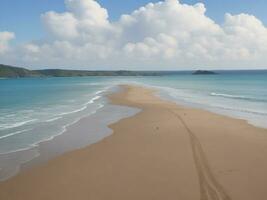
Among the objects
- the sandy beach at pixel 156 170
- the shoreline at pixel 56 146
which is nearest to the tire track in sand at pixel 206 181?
the sandy beach at pixel 156 170

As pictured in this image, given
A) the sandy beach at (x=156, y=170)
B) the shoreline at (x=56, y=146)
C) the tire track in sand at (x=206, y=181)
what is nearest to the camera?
the tire track in sand at (x=206, y=181)

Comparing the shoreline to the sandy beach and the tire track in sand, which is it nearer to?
the sandy beach

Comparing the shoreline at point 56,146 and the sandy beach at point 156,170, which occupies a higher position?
the sandy beach at point 156,170

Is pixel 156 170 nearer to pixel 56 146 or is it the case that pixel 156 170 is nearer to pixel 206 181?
pixel 206 181

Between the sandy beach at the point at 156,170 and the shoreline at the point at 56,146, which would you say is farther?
the shoreline at the point at 56,146

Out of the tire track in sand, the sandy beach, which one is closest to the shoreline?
the sandy beach

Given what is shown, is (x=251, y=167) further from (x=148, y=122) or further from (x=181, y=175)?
(x=148, y=122)

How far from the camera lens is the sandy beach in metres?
9.06

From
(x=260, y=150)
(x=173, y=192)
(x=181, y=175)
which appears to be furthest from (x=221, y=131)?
(x=173, y=192)

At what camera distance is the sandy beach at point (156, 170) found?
906cm

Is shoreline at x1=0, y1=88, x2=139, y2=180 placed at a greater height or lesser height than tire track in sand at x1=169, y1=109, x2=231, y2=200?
lesser

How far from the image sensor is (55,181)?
10102 mm

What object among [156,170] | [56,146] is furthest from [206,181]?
[56,146]

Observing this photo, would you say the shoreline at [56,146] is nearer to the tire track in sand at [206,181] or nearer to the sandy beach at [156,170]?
the sandy beach at [156,170]
